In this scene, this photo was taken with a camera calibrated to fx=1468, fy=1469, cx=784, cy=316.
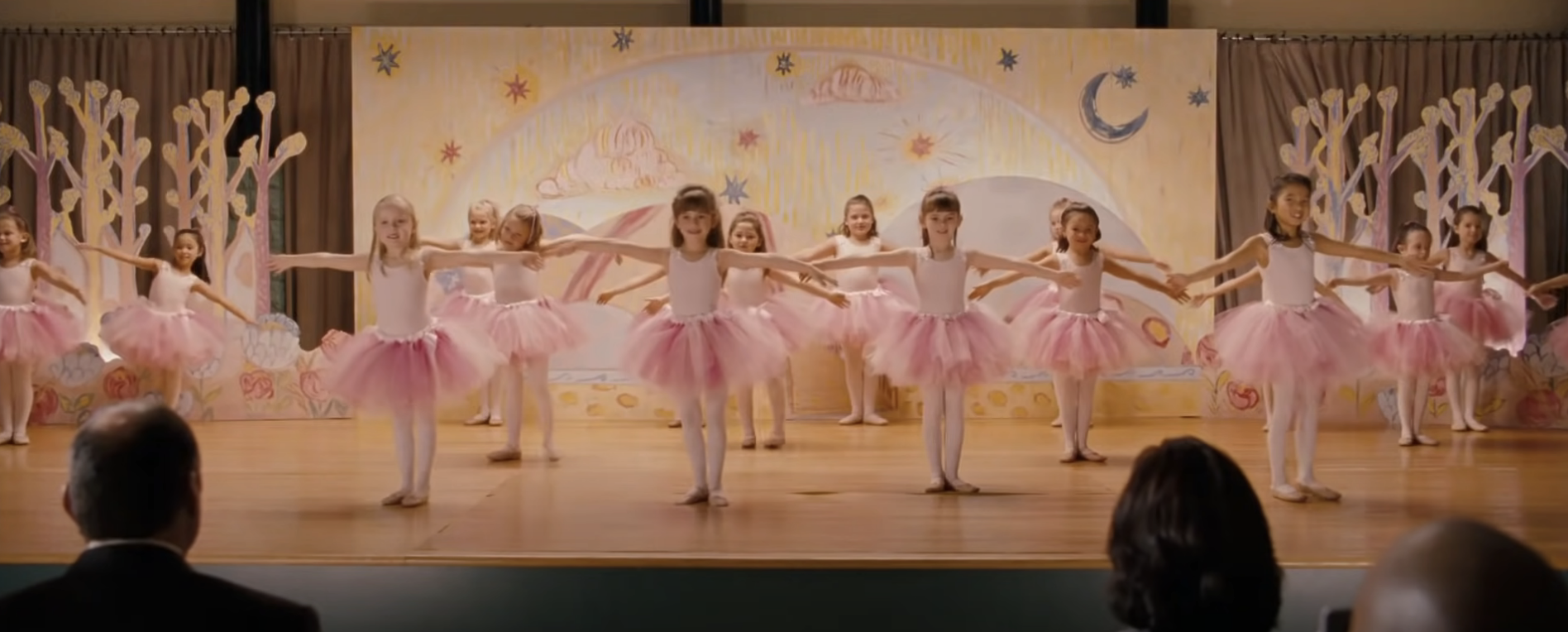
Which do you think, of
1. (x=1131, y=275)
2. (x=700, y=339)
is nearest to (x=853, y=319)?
(x=1131, y=275)

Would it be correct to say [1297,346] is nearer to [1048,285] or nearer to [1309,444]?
[1309,444]

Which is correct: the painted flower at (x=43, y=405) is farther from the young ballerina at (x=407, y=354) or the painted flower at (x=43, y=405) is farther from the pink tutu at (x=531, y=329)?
the young ballerina at (x=407, y=354)

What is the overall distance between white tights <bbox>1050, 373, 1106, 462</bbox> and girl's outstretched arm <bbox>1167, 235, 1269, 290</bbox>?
34.0 inches

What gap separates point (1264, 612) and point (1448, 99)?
7888 millimetres

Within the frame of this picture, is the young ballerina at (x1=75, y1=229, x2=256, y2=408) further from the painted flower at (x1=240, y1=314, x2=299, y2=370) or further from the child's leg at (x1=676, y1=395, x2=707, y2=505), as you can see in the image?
the child's leg at (x1=676, y1=395, x2=707, y2=505)

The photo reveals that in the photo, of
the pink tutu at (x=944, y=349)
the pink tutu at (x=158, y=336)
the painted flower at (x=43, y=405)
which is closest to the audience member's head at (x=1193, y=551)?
the pink tutu at (x=944, y=349)

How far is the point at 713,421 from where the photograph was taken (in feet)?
18.0

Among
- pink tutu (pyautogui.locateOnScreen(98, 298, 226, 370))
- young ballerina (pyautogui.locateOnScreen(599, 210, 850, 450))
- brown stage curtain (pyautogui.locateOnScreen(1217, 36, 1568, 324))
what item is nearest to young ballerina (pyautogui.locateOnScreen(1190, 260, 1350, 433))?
young ballerina (pyautogui.locateOnScreen(599, 210, 850, 450))

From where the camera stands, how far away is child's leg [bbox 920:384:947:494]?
5766 mm

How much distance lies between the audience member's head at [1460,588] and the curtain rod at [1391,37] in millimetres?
8375

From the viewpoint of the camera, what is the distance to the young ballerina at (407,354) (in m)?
5.40

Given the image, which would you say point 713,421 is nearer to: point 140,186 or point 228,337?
point 228,337

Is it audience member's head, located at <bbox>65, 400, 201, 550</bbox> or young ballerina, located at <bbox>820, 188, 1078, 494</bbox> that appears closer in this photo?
audience member's head, located at <bbox>65, 400, 201, 550</bbox>

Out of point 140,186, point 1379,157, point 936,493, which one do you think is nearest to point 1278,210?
point 936,493
